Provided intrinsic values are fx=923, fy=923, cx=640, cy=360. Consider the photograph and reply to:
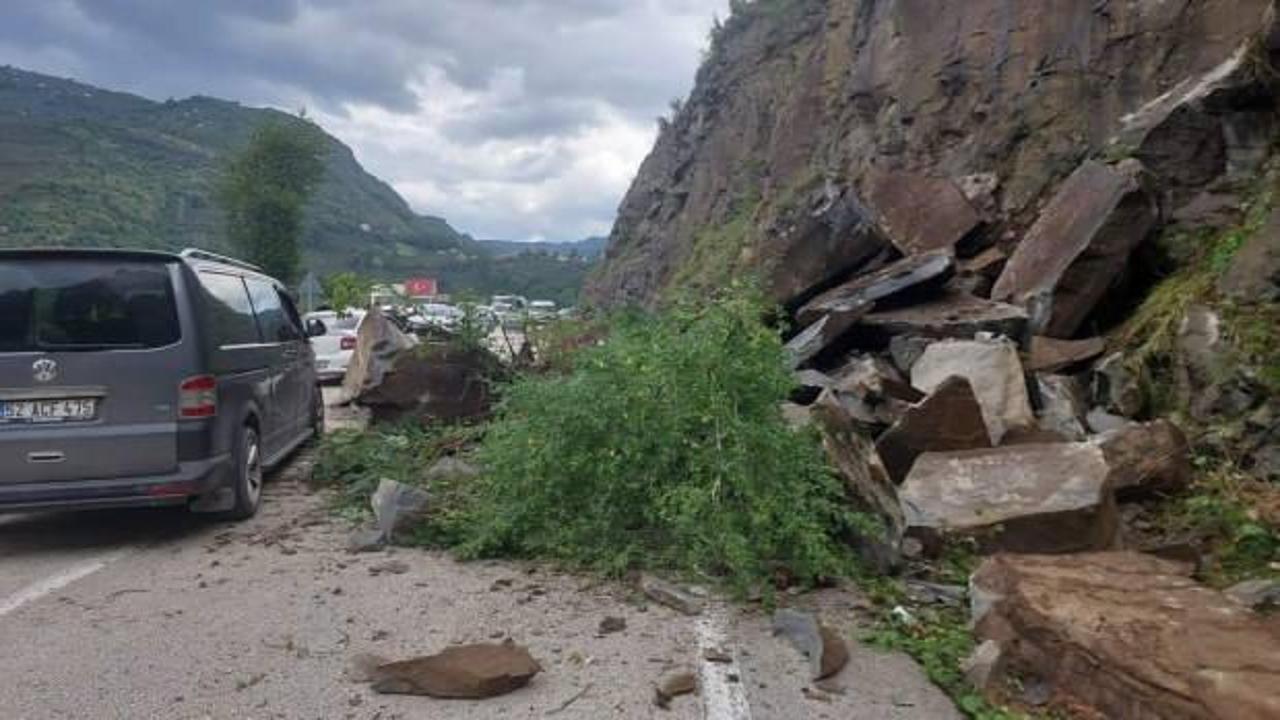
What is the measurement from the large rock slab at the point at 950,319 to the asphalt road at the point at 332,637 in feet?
13.8

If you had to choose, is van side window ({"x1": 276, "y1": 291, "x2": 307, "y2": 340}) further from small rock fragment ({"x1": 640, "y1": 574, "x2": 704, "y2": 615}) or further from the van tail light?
small rock fragment ({"x1": 640, "y1": 574, "x2": 704, "y2": 615})

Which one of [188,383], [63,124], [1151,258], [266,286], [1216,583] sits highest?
[63,124]

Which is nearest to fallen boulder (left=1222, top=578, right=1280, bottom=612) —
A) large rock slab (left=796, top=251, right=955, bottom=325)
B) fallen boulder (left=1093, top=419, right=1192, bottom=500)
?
fallen boulder (left=1093, top=419, right=1192, bottom=500)

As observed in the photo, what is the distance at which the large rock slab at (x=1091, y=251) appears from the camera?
8.19 meters

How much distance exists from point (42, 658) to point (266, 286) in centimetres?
474

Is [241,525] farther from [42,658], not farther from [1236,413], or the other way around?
[1236,413]

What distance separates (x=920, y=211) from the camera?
10367 millimetres

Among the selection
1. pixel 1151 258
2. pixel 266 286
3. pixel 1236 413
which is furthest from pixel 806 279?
pixel 266 286

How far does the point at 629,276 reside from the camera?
43344 millimetres

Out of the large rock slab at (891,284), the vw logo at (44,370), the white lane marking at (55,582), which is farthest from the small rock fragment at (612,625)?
the large rock slab at (891,284)

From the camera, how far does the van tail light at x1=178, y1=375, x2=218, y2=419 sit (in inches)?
230

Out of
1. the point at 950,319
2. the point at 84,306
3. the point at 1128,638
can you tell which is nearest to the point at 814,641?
the point at 1128,638

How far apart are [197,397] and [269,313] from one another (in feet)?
7.36

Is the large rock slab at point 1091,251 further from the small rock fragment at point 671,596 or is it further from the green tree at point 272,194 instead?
the green tree at point 272,194
